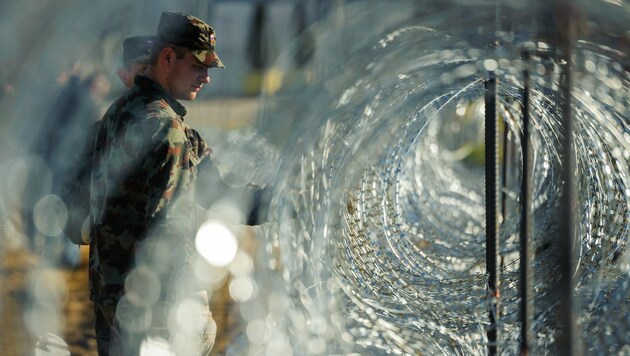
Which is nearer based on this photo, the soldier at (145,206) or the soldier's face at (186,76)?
the soldier at (145,206)

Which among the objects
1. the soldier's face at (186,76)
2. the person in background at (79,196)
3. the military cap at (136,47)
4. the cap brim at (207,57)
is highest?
the military cap at (136,47)

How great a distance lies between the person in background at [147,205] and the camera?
12.4ft

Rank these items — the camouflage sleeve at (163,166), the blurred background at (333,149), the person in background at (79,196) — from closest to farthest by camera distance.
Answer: the camouflage sleeve at (163,166) → the person in background at (79,196) → the blurred background at (333,149)

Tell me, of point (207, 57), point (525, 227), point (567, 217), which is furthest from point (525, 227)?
point (567, 217)

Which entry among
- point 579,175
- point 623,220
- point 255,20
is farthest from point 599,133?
point 255,20

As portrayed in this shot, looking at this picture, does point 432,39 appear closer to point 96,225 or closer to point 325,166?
point 325,166

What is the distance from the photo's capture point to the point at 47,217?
18.2ft

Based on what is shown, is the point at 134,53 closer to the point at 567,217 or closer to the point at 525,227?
the point at 525,227

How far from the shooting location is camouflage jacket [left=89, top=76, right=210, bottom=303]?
3.77 meters

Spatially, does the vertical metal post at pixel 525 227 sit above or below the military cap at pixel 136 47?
below

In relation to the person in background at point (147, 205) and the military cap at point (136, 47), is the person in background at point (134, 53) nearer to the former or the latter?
the military cap at point (136, 47)

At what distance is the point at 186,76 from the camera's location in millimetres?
4059

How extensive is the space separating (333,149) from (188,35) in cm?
231

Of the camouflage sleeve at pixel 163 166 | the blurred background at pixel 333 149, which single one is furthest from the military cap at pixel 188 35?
the blurred background at pixel 333 149
